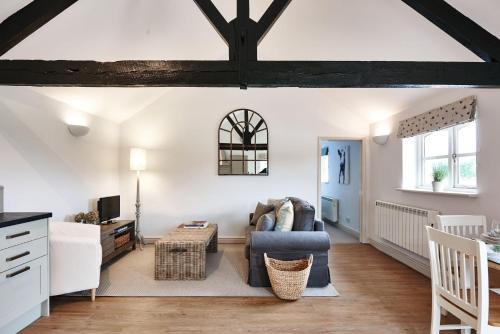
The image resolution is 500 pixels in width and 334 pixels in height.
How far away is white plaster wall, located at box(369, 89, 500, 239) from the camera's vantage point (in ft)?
7.97

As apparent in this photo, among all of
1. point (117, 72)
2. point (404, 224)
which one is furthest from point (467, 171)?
point (117, 72)

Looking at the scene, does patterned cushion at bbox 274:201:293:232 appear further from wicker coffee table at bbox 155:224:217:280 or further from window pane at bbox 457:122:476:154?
window pane at bbox 457:122:476:154

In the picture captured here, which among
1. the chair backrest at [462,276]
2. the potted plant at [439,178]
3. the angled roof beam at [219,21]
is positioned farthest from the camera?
the potted plant at [439,178]

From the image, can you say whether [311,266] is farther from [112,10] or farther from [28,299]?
[112,10]

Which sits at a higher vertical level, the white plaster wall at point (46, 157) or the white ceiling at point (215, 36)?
the white ceiling at point (215, 36)

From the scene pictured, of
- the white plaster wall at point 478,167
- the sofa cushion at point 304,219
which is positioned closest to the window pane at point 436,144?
the white plaster wall at point 478,167

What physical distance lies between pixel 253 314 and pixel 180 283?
999mm

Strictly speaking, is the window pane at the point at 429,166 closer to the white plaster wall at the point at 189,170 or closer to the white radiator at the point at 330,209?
the white plaster wall at the point at 189,170

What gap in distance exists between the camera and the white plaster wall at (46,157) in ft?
8.51

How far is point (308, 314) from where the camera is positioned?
237cm

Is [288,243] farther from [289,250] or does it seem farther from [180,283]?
[180,283]

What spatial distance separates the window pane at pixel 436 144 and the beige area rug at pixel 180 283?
2102 mm

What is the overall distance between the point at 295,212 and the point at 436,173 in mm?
1652

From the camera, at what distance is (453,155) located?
3.05 metres
